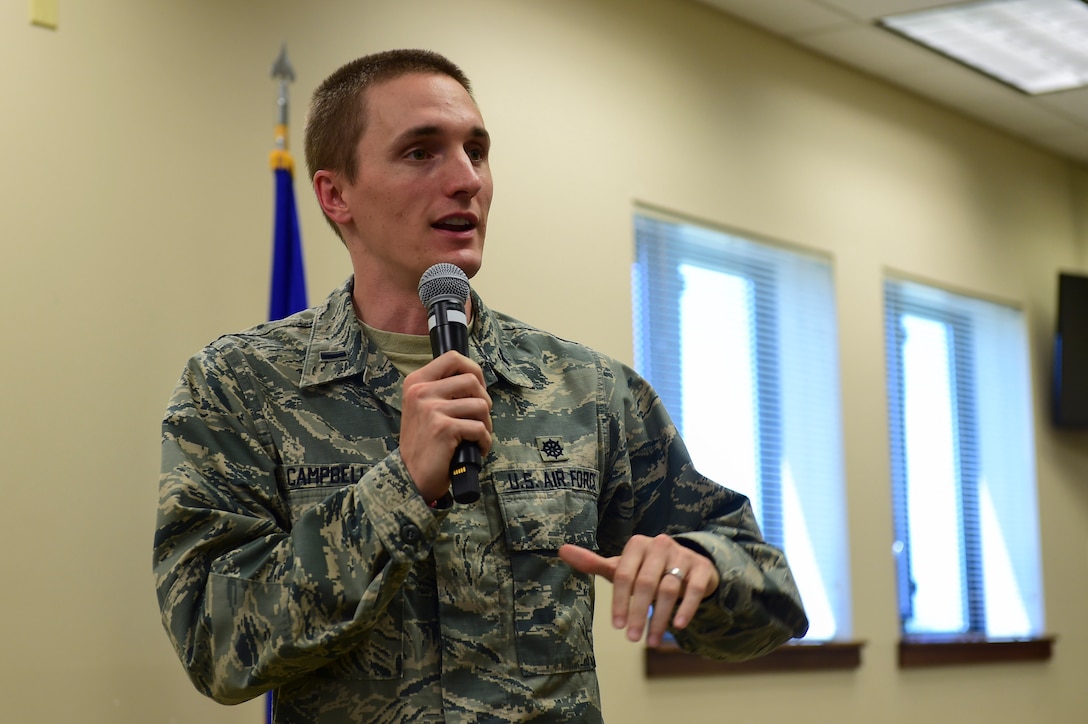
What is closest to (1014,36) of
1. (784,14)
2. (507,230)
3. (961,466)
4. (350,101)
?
(784,14)

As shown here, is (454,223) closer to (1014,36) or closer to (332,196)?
(332,196)

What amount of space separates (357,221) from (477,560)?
534 millimetres

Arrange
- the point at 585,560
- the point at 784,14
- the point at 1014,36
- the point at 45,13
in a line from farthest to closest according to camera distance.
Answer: the point at 1014,36 → the point at 784,14 → the point at 45,13 → the point at 585,560

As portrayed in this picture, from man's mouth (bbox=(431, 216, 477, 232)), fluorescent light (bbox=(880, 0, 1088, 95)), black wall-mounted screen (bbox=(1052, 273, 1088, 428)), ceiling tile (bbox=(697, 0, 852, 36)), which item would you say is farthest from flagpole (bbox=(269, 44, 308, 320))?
black wall-mounted screen (bbox=(1052, 273, 1088, 428))

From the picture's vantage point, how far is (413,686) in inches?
59.0

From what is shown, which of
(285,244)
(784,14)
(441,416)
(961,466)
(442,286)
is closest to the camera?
(441,416)

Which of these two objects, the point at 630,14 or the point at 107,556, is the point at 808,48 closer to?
the point at 630,14

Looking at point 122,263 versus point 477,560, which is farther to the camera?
point 122,263

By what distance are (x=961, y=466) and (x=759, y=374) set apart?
72.2 inches

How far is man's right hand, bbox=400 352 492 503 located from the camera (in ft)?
4.36

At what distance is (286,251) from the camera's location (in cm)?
330

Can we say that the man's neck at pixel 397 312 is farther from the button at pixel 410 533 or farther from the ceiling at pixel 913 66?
the ceiling at pixel 913 66

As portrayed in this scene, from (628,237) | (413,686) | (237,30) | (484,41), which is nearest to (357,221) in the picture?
(413,686)

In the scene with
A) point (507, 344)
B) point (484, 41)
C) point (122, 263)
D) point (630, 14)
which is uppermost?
point (630, 14)
